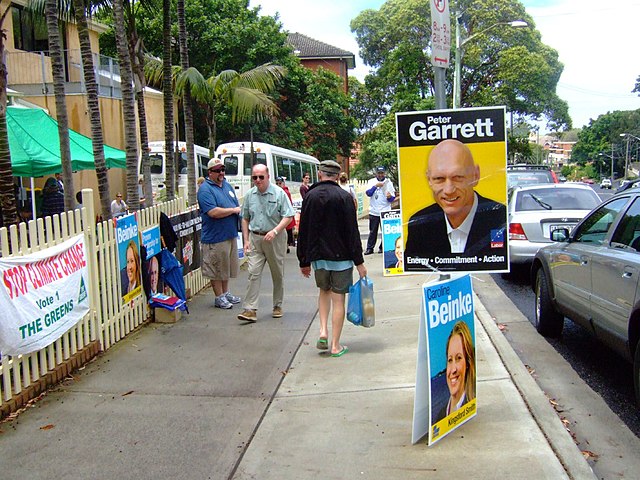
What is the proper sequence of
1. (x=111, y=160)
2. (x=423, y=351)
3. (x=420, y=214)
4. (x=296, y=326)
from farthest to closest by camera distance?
(x=111, y=160) → (x=296, y=326) → (x=420, y=214) → (x=423, y=351)

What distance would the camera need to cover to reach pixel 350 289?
6387 mm

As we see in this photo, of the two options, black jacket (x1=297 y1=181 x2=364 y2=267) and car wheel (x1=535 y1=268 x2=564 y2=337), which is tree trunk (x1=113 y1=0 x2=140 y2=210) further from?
car wheel (x1=535 y1=268 x2=564 y2=337)

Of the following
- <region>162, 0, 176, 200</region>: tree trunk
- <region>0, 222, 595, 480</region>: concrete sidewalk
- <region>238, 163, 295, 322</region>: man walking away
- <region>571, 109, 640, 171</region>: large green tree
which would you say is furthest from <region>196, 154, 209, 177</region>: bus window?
<region>571, 109, 640, 171</region>: large green tree

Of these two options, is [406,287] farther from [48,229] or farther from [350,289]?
[48,229]

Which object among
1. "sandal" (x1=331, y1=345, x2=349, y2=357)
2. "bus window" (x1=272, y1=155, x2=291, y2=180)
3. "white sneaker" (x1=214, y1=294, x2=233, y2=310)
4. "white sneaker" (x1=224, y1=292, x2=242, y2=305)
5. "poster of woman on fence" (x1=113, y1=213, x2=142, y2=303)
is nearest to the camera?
"sandal" (x1=331, y1=345, x2=349, y2=357)

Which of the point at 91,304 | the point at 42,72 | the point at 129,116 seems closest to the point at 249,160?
the point at 42,72

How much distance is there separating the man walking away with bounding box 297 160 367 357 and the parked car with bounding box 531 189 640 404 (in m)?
2.06

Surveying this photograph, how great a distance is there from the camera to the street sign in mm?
6118

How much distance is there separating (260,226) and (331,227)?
1644 mm

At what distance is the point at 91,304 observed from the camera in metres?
6.38

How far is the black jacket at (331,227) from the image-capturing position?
6.29 meters

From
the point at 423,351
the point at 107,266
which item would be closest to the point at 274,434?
the point at 423,351

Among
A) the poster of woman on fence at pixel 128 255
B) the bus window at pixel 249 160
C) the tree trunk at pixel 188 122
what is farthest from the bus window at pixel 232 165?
the poster of woman on fence at pixel 128 255

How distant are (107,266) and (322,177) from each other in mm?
2360
